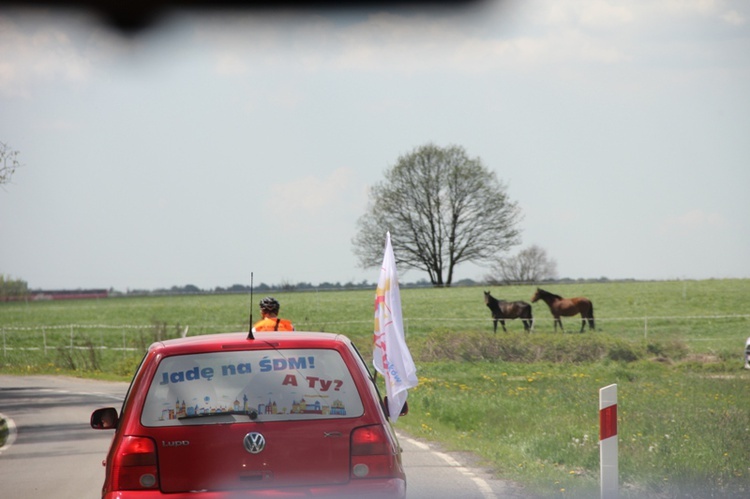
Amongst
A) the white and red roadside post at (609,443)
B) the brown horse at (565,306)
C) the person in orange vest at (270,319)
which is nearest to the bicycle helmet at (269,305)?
the person in orange vest at (270,319)

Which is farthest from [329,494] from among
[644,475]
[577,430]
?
[577,430]

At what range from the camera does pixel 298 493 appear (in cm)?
591

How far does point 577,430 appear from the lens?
1295 centimetres

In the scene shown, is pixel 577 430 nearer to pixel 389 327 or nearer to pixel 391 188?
pixel 389 327

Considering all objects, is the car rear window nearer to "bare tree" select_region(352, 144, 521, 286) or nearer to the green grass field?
the green grass field

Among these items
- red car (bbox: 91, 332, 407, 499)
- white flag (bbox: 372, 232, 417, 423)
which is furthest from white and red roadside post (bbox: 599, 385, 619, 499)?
red car (bbox: 91, 332, 407, 499)

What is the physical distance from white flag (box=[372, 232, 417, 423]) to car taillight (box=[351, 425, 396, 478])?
1.49 metres

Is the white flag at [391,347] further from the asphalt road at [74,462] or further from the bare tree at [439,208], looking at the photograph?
the bare tree at [439,208]

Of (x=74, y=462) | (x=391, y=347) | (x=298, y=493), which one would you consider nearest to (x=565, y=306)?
(x=74, y=462)

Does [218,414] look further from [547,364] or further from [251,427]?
[547,364]

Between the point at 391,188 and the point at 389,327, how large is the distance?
170 ft

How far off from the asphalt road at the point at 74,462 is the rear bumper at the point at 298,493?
11.0ft

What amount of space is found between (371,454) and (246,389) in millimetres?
744

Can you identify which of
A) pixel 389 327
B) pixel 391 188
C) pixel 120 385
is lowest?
pixel 120 385
